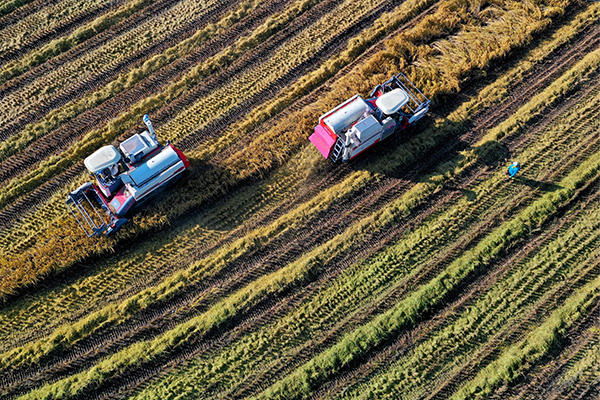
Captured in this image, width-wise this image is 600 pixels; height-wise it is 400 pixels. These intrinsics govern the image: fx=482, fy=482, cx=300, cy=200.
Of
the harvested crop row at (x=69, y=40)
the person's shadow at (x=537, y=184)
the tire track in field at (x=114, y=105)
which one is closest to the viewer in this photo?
the person's shadow at (x=537, y=184)

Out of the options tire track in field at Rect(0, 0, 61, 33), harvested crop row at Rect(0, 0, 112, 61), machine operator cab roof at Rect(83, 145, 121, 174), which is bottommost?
machine operator cab roof at Rect(83, 145, 121, 174)

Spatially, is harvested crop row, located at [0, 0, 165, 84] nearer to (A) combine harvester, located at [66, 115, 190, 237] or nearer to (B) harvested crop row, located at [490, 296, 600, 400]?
(A) combine harvester, located at [66, 115, 190, 237]

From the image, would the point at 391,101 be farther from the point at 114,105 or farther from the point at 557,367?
the point at 114,105

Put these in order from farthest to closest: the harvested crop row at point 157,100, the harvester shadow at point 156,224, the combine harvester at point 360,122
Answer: the harvested crop row at point 157,100
the combine harvester at point 360,122
the harvester shadow at point 156,224

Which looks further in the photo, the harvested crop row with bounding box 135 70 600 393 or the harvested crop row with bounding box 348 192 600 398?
the harvested crop row with bounding box 135 70 600 393

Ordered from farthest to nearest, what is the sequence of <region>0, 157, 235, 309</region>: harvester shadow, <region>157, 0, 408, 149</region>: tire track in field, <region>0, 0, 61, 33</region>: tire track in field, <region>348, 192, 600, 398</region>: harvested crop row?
<region>0, 0, 61, 33</region>: tire track in field
<region>157, 0, 408, 149</region>: tire track in field
<region>0, 157, 235, 309</region>: harvester shadow
<region>348, 192, 600, 398</region>: harvested crop row

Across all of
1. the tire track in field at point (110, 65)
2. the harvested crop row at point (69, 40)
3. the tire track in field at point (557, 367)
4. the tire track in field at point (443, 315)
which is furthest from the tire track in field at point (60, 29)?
the tire track in field at point (557, 367)

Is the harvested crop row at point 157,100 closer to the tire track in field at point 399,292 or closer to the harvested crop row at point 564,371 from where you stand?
the tire track in field at point 399,292

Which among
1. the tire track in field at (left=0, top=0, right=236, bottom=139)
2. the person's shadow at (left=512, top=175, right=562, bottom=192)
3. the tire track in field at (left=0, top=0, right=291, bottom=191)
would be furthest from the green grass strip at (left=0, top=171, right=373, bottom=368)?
the tire track in field at (left=0, top=0, right=236, bottom=139)
